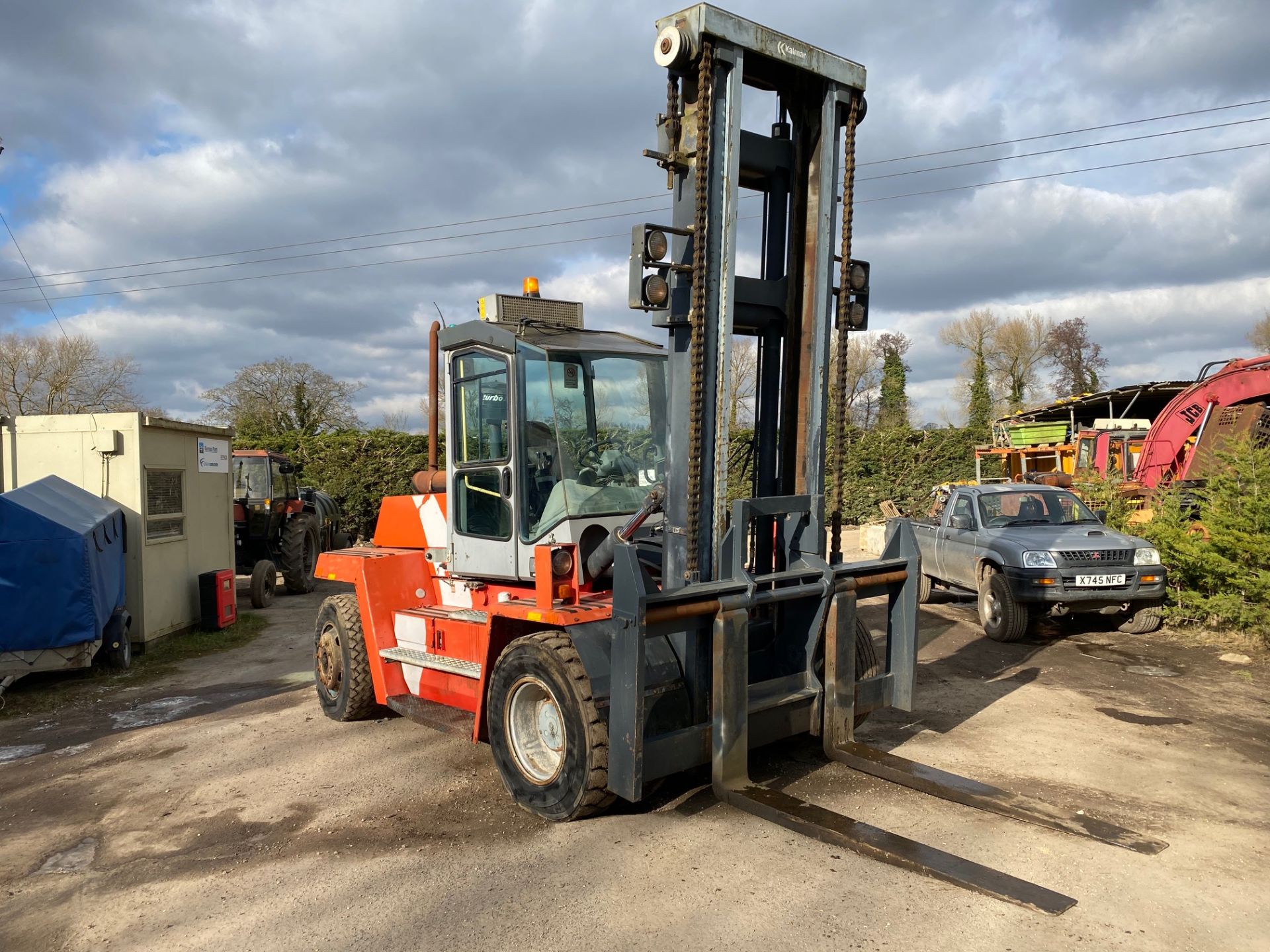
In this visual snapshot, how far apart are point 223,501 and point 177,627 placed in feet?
6.50

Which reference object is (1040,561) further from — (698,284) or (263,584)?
(263,584)

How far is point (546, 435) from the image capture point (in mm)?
5262

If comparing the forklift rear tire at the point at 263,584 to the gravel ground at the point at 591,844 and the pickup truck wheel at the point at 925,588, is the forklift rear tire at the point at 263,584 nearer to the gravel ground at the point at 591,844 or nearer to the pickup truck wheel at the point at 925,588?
the gravel ground at the point at 591,844

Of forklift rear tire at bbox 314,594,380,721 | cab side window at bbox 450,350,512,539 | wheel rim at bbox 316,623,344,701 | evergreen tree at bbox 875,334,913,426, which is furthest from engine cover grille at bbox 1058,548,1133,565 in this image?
evergreen tree at bbox 875,334,913,426

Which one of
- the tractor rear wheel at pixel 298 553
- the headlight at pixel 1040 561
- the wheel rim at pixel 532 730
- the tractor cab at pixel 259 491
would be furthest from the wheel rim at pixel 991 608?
the tractor cab at pixel 259 491

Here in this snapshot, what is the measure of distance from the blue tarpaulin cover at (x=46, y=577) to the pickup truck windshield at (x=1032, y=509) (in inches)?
368

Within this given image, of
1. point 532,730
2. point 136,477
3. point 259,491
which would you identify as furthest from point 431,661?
point 259,491

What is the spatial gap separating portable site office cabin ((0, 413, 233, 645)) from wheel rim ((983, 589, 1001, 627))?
9050 millimetres

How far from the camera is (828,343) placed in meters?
5.11

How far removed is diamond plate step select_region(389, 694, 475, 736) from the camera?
5594mm

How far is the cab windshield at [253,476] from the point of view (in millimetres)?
15133

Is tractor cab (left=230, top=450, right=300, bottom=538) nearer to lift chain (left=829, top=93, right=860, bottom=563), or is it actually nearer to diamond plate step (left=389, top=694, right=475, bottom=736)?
diamond plate step (left=389, top=694, right=475, bottom=736)

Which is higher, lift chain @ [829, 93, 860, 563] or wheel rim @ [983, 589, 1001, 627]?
lift chain @ [829, 93, 860, 563]

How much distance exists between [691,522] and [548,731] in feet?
4.45
